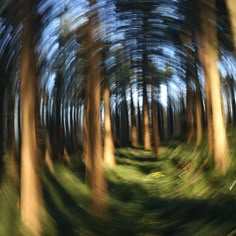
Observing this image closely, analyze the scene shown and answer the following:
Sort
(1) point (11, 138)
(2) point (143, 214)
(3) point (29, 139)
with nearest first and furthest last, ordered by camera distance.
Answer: (3) point (29, 139) → (1) point (11, 138) → (2) point (143, 214)

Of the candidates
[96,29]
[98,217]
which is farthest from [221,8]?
[98,217]

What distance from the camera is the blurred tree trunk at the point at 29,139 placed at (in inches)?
247

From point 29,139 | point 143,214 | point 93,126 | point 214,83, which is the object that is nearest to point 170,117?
point 214,83

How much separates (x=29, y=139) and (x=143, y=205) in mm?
4212

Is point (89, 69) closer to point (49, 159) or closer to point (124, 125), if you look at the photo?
point (49, 159)

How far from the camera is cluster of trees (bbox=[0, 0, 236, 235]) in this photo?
654 cm

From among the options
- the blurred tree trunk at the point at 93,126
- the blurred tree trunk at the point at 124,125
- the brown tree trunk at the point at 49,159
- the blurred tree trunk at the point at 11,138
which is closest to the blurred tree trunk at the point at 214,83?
the blurred tree trunk at the point at 93,126

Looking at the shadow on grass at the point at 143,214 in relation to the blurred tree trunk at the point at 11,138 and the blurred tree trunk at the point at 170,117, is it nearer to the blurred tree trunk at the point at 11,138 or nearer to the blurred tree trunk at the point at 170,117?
the blurred tree trunk at the point at 11,138

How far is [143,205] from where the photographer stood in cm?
988

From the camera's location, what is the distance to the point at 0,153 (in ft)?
25.4

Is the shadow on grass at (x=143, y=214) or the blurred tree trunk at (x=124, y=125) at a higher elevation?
the blurred tree trunk at (x=124, y=125)

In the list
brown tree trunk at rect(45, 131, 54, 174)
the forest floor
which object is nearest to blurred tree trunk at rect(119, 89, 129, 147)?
brown tree trunk at rect(45, 131, 54, 174)

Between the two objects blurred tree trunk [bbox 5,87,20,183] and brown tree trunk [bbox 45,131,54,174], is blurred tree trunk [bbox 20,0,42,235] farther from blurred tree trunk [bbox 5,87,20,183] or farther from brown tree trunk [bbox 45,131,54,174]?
brown tree trunk [bbox 45,131,54,174]

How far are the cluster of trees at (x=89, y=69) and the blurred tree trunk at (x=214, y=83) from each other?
0.02 m
